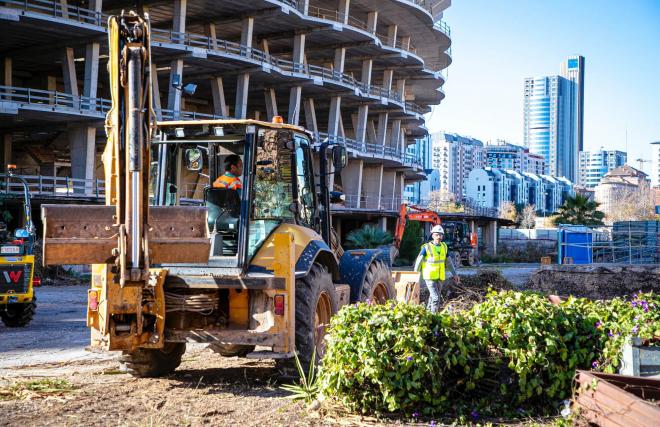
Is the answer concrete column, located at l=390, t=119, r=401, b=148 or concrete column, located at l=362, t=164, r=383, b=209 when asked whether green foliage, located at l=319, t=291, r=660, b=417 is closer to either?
concrete column, located at l=362, t=164, r=383, b=209

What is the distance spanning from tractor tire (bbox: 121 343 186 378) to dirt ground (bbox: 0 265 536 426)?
11 centimetres

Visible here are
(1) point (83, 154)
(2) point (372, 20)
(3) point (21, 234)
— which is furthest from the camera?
(2) point (372, 20)

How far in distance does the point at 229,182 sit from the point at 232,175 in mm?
90

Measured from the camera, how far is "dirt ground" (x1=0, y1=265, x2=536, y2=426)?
22.8 feet

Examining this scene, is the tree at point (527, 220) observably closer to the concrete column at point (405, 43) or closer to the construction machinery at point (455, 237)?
the concrete column at point (405, 43)

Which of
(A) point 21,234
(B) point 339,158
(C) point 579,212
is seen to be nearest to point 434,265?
(B) point 339,158

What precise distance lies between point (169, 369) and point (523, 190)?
587 feet

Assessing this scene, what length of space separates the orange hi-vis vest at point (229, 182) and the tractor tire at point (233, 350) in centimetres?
178

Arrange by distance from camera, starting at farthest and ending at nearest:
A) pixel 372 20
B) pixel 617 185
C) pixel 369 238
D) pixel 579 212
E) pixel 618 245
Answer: pixel 617 185, pixel 579 212, pixel 372 20, pixel 618 245, pixel 369 238

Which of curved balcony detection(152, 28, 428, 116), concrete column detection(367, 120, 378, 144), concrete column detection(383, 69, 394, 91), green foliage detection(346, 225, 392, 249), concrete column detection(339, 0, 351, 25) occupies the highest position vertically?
concrete column detection(339, 0, 351, 25)

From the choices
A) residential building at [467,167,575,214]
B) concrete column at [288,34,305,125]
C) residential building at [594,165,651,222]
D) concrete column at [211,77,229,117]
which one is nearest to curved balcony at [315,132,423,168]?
concrete column at [288,34,305,125]

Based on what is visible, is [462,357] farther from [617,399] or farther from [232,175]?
[232,175]

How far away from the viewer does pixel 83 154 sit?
3656 centimetres

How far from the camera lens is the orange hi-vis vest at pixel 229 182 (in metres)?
8.65
